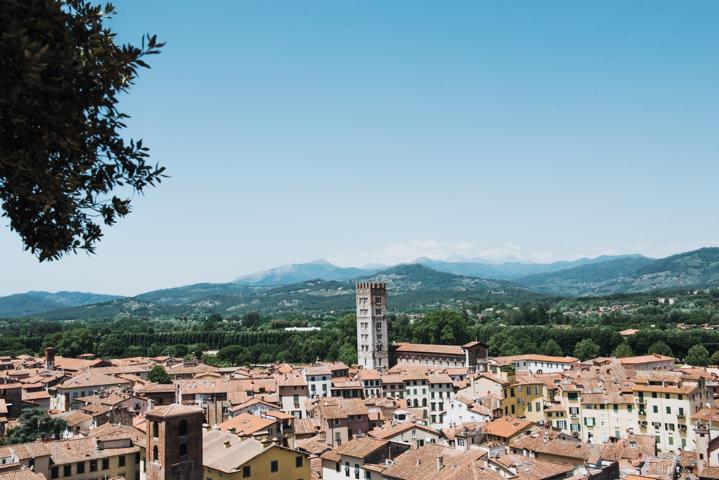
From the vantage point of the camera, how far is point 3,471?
3094 cm

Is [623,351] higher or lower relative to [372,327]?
lower

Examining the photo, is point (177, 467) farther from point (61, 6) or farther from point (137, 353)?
point (137, 353)

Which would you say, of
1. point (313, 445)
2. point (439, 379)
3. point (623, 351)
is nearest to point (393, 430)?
point (313, 445)

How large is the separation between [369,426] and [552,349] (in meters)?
65.0

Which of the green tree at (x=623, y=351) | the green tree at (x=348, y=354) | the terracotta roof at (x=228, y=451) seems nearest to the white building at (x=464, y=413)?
the terracotta roof at (x=228, y=451)

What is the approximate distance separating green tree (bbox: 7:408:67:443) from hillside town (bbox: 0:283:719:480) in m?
0.90

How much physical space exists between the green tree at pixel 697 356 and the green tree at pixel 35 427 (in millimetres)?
77607

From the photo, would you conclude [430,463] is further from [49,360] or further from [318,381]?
[49,360]

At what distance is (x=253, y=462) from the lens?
32.8 meters

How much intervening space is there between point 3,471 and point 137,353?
98395mm

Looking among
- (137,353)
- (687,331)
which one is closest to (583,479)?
(687,331)

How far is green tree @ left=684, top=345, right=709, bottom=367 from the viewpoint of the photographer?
8756 cm

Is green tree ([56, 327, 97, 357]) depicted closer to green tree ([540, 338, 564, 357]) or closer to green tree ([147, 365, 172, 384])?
green tree ([147, 365, 172, 384])

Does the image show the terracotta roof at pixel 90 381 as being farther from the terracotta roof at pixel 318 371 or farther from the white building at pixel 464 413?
the white building at pixel 464 413
